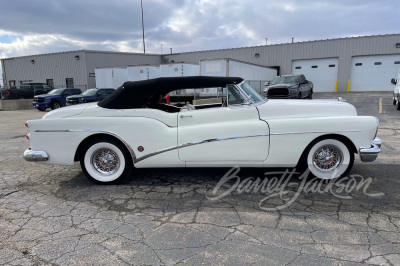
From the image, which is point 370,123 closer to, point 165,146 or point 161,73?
point 165,146

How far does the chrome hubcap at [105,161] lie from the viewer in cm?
440

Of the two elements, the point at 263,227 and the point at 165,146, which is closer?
the point at 263,227

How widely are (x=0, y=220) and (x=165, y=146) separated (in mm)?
2176

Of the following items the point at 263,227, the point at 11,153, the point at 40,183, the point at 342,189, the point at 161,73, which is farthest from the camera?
the point at 161,73

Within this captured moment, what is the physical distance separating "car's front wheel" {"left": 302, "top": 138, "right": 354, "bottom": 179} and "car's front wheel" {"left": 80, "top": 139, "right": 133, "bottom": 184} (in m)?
2.70

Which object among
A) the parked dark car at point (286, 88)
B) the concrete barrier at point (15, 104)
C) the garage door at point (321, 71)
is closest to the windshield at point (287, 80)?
the parked dark car at point (286, 88)

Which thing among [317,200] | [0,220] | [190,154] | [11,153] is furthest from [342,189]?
[11,153]

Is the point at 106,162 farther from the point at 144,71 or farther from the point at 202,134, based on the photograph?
the point at 144,71

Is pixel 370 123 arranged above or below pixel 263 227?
above

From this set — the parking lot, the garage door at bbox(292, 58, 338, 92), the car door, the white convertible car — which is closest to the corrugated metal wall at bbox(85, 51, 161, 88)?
the garage door at bbox(292, 58, 338, 92)

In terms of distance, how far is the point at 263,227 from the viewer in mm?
3053

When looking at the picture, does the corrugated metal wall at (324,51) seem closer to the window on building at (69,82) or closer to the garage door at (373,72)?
the garage door at (373,72)

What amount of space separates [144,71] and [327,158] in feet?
58.6

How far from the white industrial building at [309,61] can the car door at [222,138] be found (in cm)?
2302
